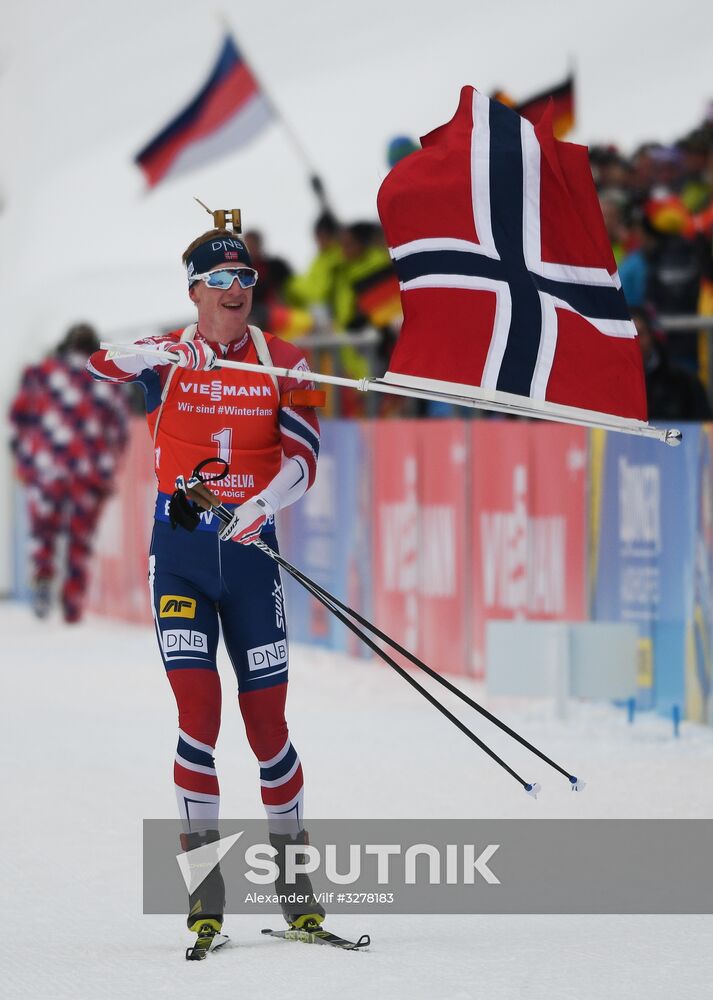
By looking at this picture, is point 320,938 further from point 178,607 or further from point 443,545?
point 443,545

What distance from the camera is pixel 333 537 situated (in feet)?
38.6

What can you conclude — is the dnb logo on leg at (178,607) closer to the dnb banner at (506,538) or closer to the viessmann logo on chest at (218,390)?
the viessmann logo on chest at (218,390)

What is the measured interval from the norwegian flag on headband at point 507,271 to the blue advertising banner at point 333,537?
5.75 m

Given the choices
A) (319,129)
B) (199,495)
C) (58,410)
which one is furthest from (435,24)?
(199,495)

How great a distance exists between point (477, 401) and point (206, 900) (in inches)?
61.5

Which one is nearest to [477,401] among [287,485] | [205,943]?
[287,485]

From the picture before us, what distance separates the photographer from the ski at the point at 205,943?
4.89 meters

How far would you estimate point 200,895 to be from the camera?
5.05m

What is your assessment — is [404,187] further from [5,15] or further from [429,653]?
[5,15]

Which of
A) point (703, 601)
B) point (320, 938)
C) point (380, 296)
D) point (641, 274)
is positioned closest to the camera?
point (320, 938)

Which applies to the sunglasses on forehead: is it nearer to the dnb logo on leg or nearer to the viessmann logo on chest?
the viessmann logo on chest

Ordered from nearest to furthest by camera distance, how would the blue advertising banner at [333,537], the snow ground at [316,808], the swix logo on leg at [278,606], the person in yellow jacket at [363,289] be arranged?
the snow ground at [316,808], the swix logo on leg at [278,606], the blue advertising banner at [333,537], the person in yellow jacket at [363,289]

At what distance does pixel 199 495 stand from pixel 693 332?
5081 mm

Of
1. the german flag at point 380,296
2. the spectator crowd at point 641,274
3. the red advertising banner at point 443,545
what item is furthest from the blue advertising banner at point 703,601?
the german flag at point 380,296
